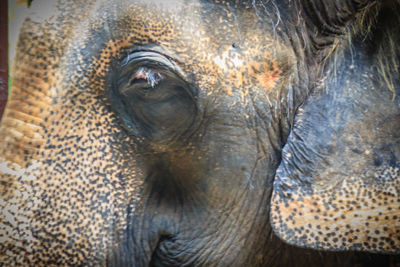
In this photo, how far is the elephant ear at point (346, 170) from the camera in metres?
0.98

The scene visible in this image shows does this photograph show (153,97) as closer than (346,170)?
No

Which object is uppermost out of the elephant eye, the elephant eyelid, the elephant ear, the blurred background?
the blurred background

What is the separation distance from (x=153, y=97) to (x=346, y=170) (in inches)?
23.3

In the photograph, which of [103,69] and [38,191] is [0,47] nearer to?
[103,69]

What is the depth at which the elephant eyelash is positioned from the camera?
111cm

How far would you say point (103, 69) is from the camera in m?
1.13

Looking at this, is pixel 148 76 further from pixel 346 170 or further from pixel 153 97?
pixel 346 170

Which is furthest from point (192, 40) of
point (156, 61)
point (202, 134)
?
point (202, 134)

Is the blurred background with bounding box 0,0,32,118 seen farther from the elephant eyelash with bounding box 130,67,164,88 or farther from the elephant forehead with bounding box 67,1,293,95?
the elephant eyelash with bounding box 130,67,164,88

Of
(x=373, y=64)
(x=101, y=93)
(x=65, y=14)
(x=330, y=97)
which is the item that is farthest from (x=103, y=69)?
(x=373, y=64)

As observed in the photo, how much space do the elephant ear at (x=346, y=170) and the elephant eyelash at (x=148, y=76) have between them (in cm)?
44

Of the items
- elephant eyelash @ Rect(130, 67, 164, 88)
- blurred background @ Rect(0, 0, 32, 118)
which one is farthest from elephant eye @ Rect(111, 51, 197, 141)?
blurred background @ Rect(0, 0, 32, 118)

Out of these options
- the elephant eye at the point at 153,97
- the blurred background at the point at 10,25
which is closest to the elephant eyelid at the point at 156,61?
the elephant eye at the point at 153,97

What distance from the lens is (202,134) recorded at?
3.88 ft
